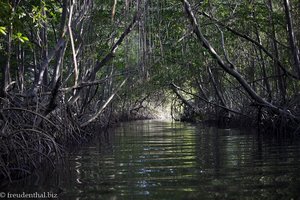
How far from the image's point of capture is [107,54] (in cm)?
895

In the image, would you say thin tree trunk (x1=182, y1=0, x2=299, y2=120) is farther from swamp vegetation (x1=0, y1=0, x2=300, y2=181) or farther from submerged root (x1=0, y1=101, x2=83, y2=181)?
submerged root (x1=0, y1=101, x2=83, y2=181)

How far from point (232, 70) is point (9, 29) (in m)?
4.75

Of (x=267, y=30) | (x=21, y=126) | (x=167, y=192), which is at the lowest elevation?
(x=167, y=192)

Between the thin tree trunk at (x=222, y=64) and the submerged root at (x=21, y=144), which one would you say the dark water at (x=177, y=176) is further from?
the thin tree trunk at (x=222, y=64)

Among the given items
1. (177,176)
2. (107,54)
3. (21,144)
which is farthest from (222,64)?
(21,144)

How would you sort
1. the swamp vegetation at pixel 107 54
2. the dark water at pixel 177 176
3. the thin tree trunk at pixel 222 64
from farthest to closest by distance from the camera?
the thin tree trunk at pixel 222 64 → the swamp vegetation at pixel 107 54 → the dark water at pixel 177 176

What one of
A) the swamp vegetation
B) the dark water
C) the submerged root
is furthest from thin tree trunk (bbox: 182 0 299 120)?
the submerged root

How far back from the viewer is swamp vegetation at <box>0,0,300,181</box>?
5594 mm

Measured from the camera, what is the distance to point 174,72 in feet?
48.5

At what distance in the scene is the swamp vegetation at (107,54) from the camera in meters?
5.59

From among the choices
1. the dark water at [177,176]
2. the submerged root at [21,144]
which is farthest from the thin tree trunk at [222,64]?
the submerged root at [21,144]

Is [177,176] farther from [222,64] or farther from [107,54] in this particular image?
[107,54]

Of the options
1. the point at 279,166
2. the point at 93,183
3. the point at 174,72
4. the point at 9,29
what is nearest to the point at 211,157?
the point at 279,166

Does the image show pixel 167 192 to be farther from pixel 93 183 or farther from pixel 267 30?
pixel 267 30
